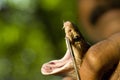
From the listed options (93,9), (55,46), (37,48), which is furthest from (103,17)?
(37,48)

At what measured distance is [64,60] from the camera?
2.83 metres

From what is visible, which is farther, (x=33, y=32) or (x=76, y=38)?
(x=33, y=32)

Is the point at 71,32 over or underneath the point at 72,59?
over

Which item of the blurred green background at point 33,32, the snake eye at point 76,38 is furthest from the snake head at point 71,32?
the blurred green background at point 33,32

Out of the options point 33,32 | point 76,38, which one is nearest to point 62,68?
point 76,38

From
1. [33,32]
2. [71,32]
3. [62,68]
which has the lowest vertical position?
[62,68]

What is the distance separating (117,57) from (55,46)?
852cm

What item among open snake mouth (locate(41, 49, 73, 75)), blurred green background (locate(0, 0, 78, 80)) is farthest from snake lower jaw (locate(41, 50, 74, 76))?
blurred green background (locate(0, 0, 78, 80))

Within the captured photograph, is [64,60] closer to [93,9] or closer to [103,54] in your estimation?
[103,54]

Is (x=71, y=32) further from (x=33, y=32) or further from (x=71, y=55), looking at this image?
(x=33, y=32)

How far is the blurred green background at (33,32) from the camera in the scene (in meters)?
11.0

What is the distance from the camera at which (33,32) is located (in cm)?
1159

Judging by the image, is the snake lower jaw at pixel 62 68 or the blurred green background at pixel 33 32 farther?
the blurred green background at pixel 33 32

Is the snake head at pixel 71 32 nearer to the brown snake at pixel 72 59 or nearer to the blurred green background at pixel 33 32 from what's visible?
the brown snake at pixel 72 59
